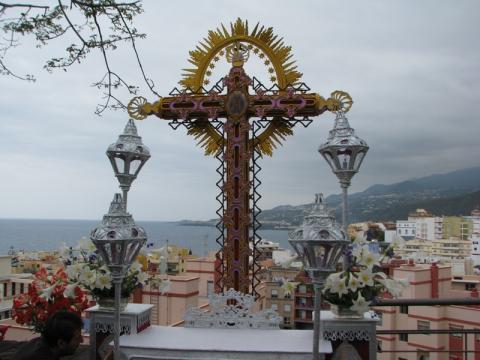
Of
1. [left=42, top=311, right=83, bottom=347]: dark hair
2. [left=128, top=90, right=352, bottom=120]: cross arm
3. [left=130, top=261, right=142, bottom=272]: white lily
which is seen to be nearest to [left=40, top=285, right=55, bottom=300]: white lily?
[left=130, top=261, right=142, bottom=272]: white lily

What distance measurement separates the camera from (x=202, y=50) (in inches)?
192

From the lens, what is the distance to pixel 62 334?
7.21 feet

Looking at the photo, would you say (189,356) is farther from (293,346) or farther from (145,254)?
(145,254)

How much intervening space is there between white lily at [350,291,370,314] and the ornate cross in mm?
1708

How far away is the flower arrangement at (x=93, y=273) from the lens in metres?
3.27

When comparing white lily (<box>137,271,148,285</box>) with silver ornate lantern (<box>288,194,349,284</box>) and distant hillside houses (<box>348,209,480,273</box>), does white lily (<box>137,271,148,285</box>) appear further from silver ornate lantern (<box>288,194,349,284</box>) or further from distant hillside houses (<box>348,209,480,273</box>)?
distant hillside houses (<box>348,209,480,273</box>)

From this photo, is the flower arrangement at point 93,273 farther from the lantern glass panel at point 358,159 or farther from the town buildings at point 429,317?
the town buildings at point 429,317

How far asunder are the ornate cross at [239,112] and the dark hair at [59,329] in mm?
2386

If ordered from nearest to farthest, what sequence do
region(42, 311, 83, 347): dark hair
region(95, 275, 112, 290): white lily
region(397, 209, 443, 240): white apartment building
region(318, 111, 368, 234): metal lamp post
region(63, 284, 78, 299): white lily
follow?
region(42, 311, 83, 347): dark hair
region(318, 111, 368, 234): metal lamp post
region(95, 275, 112, 290): white lily
region(63, 284, 78, 299): white lily
region(397, 209, 443, 240): white apartment building

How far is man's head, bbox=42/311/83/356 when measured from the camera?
2.19 m

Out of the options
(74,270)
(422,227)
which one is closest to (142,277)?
(74,270)

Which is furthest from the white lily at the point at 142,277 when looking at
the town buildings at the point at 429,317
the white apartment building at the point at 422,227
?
the white apartment building at the point at 422,227

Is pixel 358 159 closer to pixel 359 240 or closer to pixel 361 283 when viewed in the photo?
pixel 359 240

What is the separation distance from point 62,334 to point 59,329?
0.03 m
